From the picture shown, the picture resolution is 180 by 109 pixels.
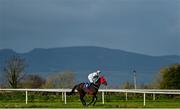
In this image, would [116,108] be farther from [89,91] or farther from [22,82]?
[22,82]

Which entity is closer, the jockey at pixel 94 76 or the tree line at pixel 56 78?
the jockey at pixel 94 76

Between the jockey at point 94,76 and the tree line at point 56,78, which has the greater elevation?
the tree line at point 56,78

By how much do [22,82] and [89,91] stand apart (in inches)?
1327

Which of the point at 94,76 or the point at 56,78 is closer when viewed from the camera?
the point at 94,76

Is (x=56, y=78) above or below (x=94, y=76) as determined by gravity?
above

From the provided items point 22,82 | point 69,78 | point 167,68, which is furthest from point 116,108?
point 69,78

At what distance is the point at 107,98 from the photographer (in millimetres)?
42531

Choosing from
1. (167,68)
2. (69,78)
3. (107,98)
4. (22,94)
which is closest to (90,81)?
(107,98)

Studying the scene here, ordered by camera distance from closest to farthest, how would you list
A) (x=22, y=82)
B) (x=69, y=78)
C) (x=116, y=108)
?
(x=116, y=108) → (x=22, y=82) → (x=69, y=78)

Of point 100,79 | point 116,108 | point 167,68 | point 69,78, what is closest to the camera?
A: point 116,108

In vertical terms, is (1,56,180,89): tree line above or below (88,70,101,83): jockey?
above

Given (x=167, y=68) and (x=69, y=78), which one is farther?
(x=69, y=78)

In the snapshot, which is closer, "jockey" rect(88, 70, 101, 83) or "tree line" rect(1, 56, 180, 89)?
"jockey" rect(88, 70, 101, 83)

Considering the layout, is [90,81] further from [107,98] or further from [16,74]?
[16,74]
